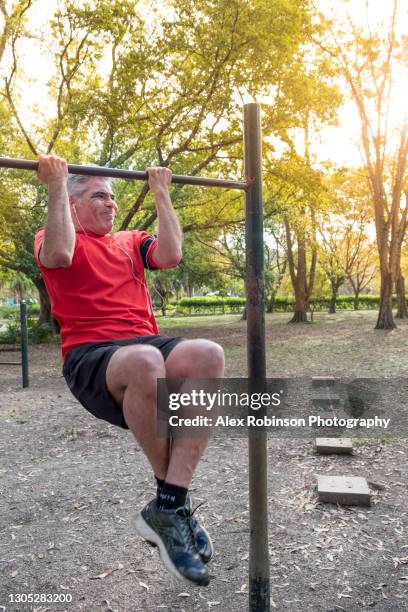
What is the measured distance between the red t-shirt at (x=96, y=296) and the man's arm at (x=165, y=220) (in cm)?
7

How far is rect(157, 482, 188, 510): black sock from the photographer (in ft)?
5.77

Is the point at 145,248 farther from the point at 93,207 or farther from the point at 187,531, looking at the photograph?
the point at 187,531

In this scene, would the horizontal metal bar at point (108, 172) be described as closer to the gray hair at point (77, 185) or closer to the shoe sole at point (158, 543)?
the gray hair at point (77, 185)

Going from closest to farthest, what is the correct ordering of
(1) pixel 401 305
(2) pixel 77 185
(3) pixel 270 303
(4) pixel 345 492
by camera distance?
(2) pixel 77 185 < (4) pixel 345 492 < (1) pixel 401 305 < (3) pixel 270 303

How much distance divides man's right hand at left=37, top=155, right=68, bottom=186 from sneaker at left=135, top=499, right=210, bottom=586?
1166 millimetres

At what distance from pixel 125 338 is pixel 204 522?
192 cm

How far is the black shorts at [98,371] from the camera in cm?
183

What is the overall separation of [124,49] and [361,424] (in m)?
9.04

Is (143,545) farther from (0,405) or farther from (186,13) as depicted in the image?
(186,13)

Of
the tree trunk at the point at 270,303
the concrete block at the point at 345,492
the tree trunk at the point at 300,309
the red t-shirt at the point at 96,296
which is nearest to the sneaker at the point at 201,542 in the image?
the red t-shirt at the point at 96,296

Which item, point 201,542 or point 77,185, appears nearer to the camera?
point 201,542

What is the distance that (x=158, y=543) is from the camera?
1.76m

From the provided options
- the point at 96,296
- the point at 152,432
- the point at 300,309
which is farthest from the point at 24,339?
the point at 300,309

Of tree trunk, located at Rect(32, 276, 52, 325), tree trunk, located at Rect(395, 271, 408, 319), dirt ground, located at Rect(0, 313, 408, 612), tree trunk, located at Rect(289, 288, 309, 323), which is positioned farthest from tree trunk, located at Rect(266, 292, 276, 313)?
dirt ground, located at Rect(0, 313, 408, 612)
